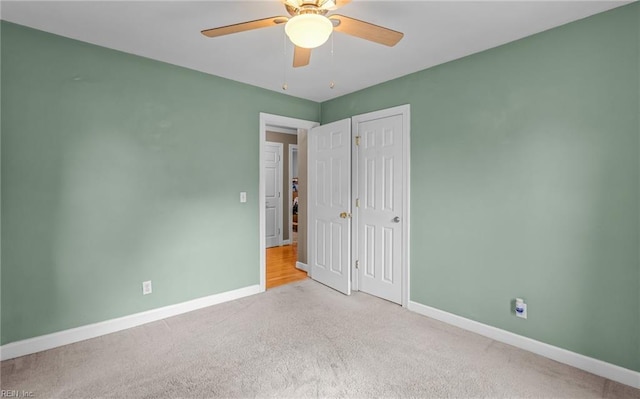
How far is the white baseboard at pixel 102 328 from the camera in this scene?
7.56 feet

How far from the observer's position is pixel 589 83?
215cm

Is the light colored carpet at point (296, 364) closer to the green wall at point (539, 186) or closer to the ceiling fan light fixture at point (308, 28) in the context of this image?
the green wall at point (539, 186)

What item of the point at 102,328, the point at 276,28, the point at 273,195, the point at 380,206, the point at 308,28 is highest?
the point at 276,28

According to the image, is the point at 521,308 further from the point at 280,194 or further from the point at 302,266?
the point at 280,194

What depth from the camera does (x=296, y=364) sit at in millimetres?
2240

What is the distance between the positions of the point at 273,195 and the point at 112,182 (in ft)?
12.3

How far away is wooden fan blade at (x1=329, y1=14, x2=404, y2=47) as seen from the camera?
170 centimetres

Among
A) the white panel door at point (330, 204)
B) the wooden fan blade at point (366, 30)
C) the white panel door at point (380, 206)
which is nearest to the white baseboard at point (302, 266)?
the white panel door at point (330, 204)

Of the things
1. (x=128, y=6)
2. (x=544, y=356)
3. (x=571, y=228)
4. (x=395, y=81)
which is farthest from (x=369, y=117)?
(x=544, y=356)

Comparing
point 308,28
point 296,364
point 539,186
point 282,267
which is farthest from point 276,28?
point 282,267

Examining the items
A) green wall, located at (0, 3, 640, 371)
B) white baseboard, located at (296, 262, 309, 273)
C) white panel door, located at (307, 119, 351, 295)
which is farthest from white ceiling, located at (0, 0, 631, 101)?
white baseboard, located at (296, 262, 309, 273)

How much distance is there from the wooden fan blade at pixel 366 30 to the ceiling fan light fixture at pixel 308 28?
0.21 metres

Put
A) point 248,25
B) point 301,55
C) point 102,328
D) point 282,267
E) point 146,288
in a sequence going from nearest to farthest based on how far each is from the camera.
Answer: point 248,25 < point 301,55 < point 102,328 < point 146,288 < point 282,267

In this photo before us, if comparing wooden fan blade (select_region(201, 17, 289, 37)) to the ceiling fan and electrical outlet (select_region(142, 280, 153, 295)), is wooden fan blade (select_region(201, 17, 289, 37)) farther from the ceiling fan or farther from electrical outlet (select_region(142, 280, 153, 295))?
electrical outlet (select_region(142, 280, 153, 295))
